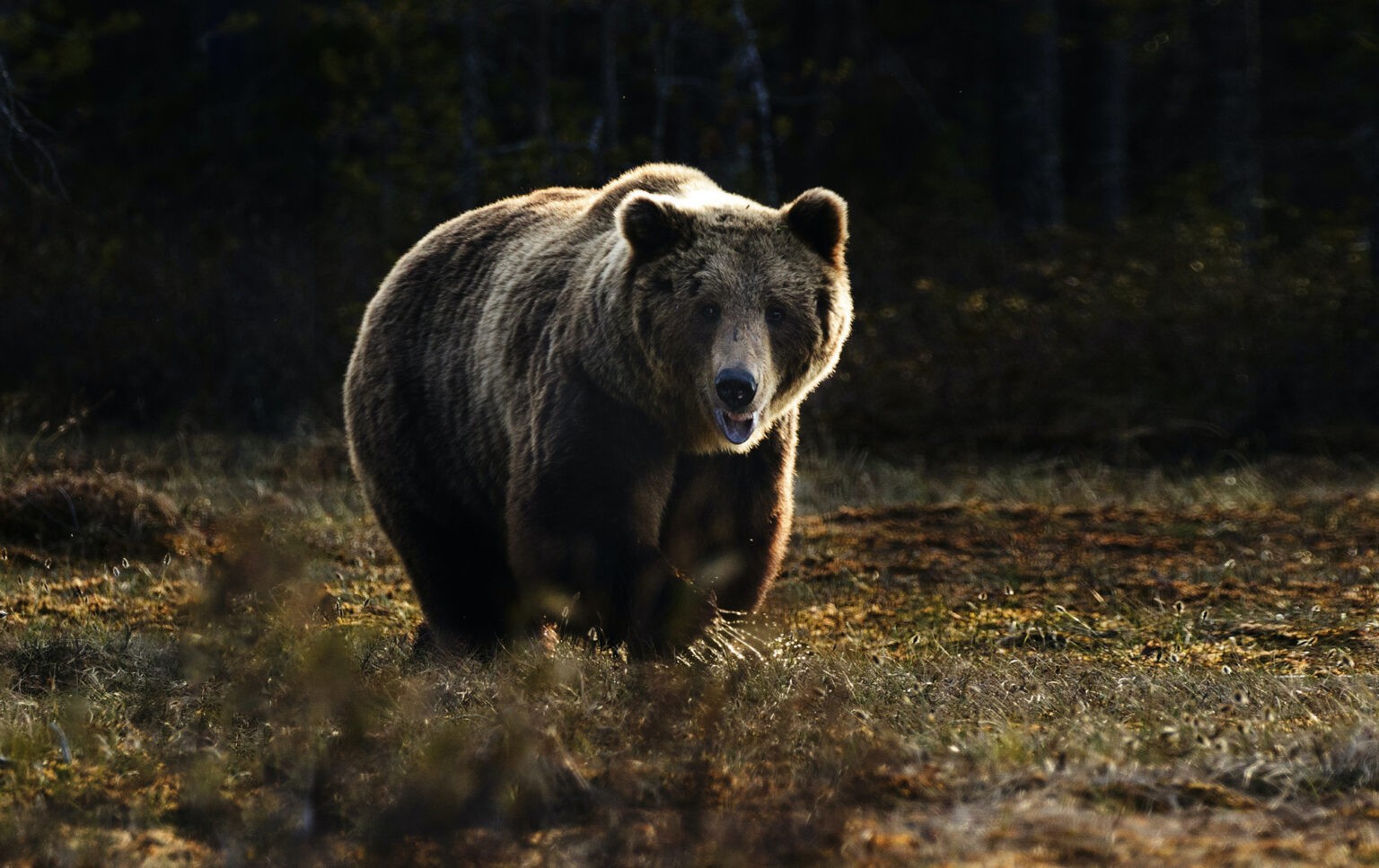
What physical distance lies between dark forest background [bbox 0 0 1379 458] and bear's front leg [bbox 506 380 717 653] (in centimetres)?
274

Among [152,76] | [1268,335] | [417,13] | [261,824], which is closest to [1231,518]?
[1268,335]

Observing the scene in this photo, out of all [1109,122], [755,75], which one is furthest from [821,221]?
[1109,122]

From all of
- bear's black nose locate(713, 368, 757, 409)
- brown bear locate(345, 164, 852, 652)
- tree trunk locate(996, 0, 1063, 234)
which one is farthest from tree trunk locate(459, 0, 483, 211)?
bear's black nose locate(713, 368, 757, 409)

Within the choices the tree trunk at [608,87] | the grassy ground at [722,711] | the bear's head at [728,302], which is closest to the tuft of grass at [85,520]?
the grassy ground at [722,711]

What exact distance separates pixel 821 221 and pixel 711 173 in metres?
7.91

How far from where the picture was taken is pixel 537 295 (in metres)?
5.44

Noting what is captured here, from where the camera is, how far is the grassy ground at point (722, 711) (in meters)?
3.15

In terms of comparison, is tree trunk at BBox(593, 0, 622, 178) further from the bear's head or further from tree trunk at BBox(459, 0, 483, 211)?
the bear's head

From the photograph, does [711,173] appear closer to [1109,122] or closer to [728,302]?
[728,302]

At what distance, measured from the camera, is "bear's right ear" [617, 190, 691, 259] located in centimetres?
477

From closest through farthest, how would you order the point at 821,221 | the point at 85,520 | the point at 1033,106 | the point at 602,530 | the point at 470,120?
the point at 602,530 < the point at 821,221 < the point at 85,520 < the point at 470,120 < the point at 1033,106

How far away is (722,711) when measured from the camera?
3990 millimetres

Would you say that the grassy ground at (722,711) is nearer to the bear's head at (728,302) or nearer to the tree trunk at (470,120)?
the bear's head at (728,302)

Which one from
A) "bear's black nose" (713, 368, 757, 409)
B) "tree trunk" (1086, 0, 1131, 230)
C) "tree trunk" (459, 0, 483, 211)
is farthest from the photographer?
"tree trunk" (1086, 0, 1131, 230)
